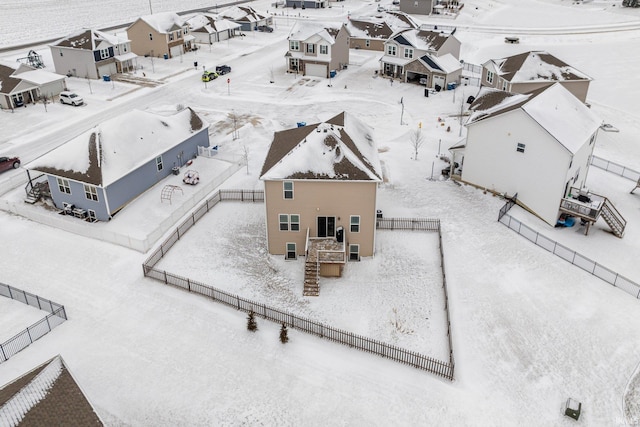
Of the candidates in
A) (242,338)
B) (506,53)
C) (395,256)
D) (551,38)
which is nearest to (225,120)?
(395,256)

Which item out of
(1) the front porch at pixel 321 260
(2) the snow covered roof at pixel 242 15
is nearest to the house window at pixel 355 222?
(1) the front porch at pixel 321 260

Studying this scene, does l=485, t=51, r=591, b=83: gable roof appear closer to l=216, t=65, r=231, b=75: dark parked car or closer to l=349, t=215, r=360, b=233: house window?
l=349, t=215, r=360, b=233: house window

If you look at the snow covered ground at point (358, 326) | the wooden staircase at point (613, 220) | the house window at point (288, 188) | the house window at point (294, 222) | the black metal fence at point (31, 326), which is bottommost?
the snow covered ground at point (358, 326)

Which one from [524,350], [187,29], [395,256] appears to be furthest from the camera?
[187,29]

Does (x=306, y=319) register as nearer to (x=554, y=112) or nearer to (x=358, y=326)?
(x=358, y=326)

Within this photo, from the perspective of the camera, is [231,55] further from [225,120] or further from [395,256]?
[395,256]

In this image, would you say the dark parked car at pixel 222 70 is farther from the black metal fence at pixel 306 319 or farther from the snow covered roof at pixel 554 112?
the snow covered roof at pixel 554 112
